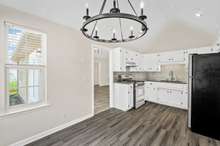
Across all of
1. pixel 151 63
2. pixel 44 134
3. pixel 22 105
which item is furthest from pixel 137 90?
pixel 22 105

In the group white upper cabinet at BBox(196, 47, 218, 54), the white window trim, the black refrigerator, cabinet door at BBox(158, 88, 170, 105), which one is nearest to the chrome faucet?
cabinet door at BBox(158, 88, 170, 105)

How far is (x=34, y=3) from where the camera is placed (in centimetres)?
213

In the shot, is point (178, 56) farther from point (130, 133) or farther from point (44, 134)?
point (44, 134)

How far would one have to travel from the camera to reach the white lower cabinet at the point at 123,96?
163 inches

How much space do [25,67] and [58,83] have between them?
0.74 metres

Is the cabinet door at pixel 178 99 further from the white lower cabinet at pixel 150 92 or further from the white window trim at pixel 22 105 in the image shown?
the white window trim at pixel 22 105

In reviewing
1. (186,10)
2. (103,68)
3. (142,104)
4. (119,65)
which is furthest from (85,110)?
(103,68)

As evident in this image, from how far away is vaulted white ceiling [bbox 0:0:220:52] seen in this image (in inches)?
87.7

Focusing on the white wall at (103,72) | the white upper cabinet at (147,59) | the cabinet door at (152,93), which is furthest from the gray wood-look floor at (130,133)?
the white wall at (103,72)

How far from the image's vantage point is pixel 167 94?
4613 millimetres

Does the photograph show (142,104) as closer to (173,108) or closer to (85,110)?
(173,108)

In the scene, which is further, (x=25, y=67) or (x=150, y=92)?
(x=150, y=92)

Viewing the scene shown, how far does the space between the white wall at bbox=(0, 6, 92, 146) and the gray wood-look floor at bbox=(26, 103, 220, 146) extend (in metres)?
0.36

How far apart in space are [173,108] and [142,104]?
114 centimetres
